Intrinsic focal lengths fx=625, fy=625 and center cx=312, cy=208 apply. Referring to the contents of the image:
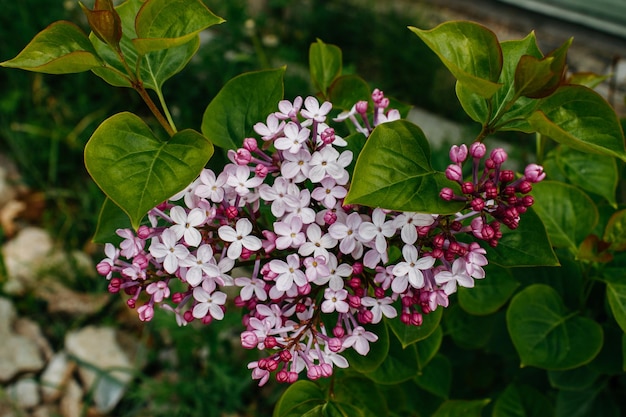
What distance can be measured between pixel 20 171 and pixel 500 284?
1.96 meters

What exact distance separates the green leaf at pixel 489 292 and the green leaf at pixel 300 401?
30 cm

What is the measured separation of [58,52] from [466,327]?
2.99 ft

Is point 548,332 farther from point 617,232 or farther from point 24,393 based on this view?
point 24,393

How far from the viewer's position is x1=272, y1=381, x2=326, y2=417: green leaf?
0.92 m

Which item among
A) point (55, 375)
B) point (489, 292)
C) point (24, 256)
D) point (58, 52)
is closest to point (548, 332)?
point (489, 292)

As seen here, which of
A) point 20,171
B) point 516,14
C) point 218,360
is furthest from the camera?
point 516,14

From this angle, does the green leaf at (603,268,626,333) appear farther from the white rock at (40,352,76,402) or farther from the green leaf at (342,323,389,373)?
the white rock at (40,352,76,402)

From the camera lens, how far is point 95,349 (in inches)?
80.6

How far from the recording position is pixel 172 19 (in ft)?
2.58

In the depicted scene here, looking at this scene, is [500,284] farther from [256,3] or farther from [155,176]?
[256,3]

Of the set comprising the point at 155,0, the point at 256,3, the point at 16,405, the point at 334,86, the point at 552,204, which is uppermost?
the point at 155,0

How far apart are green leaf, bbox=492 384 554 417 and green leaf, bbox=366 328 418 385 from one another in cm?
25

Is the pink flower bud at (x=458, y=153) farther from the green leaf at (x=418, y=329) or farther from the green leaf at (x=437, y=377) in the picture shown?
the green leaf at (x=437, y=377)

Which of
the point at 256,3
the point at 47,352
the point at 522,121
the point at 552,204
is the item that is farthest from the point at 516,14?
the point at 47,352
